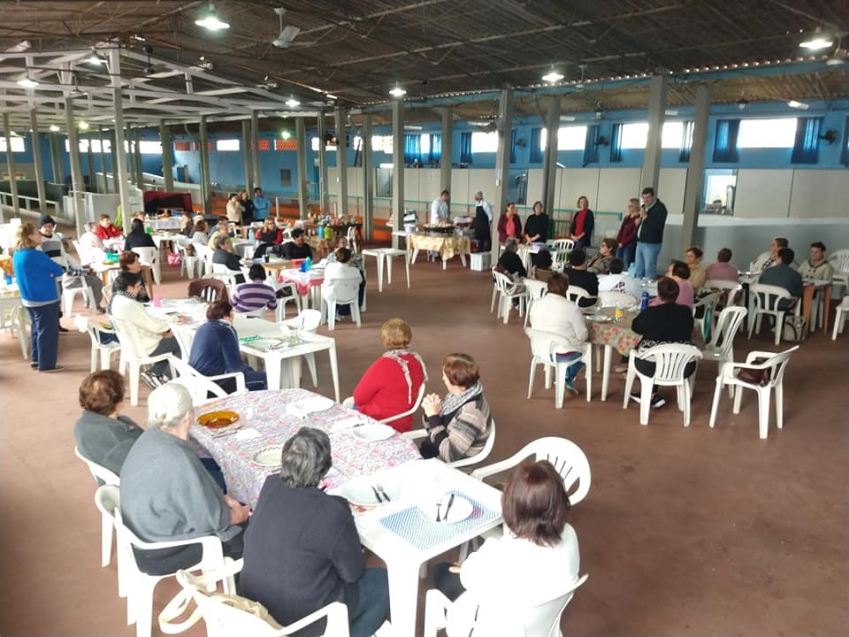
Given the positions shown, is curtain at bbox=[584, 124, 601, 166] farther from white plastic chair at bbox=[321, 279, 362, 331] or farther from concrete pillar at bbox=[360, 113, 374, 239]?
white plastic chair at bbox=[321, 279, 362, 331]

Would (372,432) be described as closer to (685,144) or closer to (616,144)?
(685,144)

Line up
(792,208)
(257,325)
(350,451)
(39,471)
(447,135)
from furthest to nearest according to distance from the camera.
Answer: (447,135)
(792,208)
(257,325)
(39,471)
(350,451)

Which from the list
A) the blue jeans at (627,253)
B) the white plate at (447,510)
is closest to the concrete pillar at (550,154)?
the blue jeans at (627,253)

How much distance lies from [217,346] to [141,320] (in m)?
1.14

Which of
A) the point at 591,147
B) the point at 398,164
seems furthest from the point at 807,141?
the point at 398,164

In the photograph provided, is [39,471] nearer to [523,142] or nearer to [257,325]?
[257,325]

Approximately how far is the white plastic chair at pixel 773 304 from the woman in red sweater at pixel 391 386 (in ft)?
17.0

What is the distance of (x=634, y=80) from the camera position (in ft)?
32.2

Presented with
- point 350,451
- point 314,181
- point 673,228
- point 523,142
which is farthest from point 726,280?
point 314,181

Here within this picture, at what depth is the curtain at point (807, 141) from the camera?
1368 cm

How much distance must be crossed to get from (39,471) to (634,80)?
9497 millimetres

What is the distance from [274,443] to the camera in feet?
9.12

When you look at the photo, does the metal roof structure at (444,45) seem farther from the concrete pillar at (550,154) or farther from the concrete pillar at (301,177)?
the concrete pillar at (301,177)

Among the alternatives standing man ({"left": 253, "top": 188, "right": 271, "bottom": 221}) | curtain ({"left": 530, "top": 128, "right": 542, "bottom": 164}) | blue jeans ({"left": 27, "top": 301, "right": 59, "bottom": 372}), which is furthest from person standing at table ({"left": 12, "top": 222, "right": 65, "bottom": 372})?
curtain ({"left": 530, "top": 128, "right": 542, "bottom": 164})
